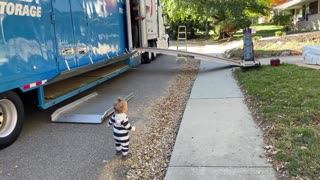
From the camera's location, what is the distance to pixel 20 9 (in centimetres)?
560

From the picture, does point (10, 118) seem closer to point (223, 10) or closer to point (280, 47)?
point (280, 47)

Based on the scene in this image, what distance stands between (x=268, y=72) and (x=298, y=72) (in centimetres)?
84

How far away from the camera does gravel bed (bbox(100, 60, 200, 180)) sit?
4.66 metres

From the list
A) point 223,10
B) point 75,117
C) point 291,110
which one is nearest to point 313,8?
point 223,10

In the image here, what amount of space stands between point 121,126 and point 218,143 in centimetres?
145

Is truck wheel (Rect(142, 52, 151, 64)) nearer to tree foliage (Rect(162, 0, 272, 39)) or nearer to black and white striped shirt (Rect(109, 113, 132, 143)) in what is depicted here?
black and white striped shirt (Rect(109, 113, 132, 143))

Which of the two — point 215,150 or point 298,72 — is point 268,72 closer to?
point 298,72

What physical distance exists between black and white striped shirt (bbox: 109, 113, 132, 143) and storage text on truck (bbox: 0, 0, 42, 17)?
215 centimetres

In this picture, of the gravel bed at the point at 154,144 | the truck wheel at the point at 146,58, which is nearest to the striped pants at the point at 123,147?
the gravel bed at the point at 154,144

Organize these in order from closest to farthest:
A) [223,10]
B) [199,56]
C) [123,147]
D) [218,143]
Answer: [123,147] < [218,143] < [199,56] < [223,10]

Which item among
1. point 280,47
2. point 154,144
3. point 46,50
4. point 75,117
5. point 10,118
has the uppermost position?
point 46,50

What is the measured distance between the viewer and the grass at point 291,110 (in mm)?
4579

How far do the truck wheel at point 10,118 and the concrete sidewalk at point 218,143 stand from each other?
244cm

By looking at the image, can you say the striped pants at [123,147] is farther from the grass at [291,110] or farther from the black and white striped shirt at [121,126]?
the grass at [291,110]
